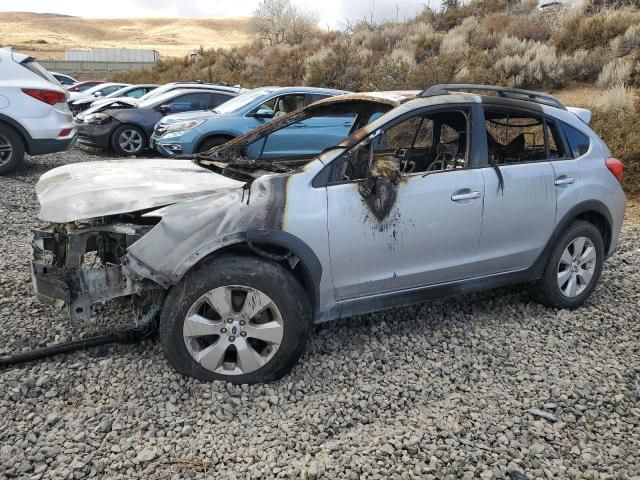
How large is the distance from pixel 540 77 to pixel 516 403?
1443cm

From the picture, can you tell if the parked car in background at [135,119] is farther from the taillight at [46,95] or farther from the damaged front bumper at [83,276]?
the damaged front bumper at [83,276]

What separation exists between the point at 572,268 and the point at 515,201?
91 cm

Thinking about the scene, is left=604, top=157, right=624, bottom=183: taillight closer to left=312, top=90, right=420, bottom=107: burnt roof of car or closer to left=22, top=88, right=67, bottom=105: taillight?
left=312, top=90, right=420, bottom=107: burnt roof of car

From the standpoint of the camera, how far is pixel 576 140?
4.67m

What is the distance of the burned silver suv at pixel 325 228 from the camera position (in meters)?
3.36

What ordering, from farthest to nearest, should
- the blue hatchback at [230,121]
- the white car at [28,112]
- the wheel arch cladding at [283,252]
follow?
the blue hatchback at [230,121] → the white car at [28,112] → the wheel arch cladding at [283,252]

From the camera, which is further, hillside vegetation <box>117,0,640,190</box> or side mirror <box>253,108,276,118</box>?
hillside vegetation <box>117,0,640,190</box>

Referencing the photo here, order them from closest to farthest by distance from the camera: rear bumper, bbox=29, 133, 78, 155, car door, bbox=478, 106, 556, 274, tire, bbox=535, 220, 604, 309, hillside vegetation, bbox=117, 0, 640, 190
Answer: car door, bbox=478, 106, 556, 274 → tire, bbox=535, 220, 604, 309 → rear bumper, bbox=29, 133, 78, 155 → hillside vegetation, bbox=117, 0, 640, 190

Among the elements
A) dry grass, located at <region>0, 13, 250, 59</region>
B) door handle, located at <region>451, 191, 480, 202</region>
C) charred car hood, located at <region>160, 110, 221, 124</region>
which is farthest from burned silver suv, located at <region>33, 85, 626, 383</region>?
dry grass, located at <region>0, 13, 250, 59</region>

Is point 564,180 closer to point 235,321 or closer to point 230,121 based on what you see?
point 235,321

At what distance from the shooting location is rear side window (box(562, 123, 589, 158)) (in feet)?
15.2

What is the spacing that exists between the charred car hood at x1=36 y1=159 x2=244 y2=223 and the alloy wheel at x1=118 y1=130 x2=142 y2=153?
787 centimetres

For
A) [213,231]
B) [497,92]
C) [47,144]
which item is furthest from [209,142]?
[213,231]

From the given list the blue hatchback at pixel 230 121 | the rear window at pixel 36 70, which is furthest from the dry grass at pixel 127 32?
the rear window at pixel 36 70
